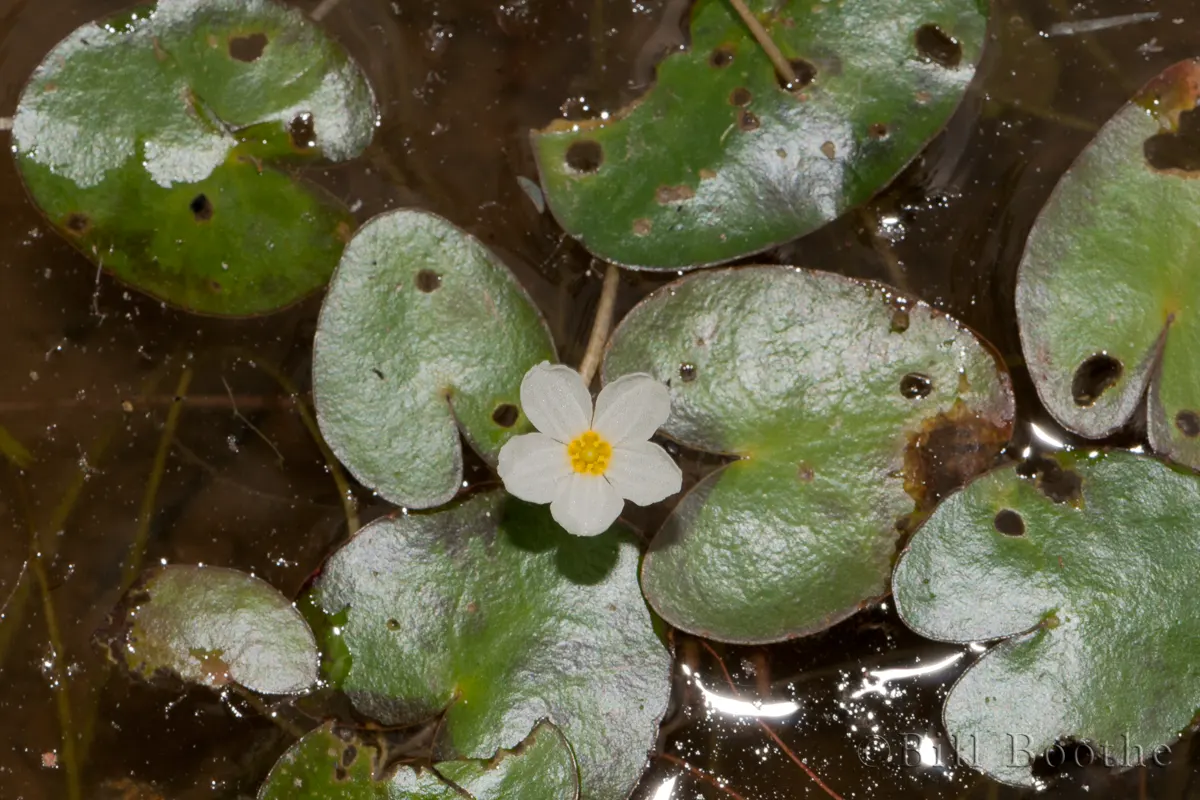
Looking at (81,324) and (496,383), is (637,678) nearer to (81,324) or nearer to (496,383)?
(496,383)

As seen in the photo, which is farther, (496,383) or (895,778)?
(895,778)

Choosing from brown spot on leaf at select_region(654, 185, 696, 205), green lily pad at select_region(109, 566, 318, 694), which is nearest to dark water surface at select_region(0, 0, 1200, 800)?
green lily pad at select_region(109, 566, 318, 694)

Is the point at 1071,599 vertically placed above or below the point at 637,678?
above

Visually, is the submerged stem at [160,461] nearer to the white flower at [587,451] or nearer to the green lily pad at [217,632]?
the green lily pad at [217,632]

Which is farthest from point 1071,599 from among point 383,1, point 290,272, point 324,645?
point 383,1

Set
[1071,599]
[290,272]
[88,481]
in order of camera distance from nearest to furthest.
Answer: [1071,599]
[290,272]
[88,481]

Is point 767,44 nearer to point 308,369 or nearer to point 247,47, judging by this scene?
point 247,47

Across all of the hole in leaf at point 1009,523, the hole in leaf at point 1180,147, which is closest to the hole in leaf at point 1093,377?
the hole in leaf at point 1009,523
